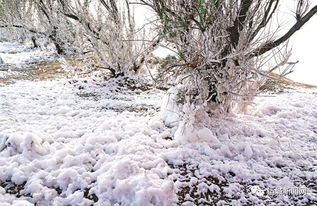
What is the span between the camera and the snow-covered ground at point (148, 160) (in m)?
2.84

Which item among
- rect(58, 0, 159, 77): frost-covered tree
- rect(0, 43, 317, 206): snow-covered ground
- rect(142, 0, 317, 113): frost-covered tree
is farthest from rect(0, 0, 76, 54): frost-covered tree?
rect(142, 0, 317, 113): frost-covered tree

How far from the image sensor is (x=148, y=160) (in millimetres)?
3303

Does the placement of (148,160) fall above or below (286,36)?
below

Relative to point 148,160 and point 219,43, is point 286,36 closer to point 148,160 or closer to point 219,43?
point 219,43

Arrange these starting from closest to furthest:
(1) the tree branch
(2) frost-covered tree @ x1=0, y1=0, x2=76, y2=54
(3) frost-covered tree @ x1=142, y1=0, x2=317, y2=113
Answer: (3) frost-covered tree @ x1=142, y1=0, x2=317, y2=113 < (1) the tree branch < (2) frost-covered tree @ x1=0, y1=0, x2=76, y2=54

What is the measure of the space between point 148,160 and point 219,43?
1.87m

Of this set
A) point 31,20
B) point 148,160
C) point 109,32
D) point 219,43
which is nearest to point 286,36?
point 219,43

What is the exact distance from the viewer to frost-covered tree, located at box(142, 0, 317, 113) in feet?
12.1

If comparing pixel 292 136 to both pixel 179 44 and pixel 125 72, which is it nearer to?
pixel 179 44

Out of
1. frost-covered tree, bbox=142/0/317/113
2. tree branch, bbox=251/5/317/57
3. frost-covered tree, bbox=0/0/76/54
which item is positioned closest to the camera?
frost-covered tree, bbox=142/0/317/113

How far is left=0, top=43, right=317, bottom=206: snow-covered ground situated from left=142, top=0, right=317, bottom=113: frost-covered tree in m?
0.50

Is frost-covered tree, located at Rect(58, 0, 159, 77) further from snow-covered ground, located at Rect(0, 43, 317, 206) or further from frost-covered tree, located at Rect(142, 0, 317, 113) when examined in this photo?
frost-covered tree, located at Rect(142, 0, 317, 113)

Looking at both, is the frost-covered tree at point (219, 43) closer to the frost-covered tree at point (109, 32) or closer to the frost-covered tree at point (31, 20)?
the frost-covered tree at point (109, 32)

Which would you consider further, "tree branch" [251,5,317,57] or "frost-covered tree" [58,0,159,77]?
"frost-covered tree" [58,0,159,77]
